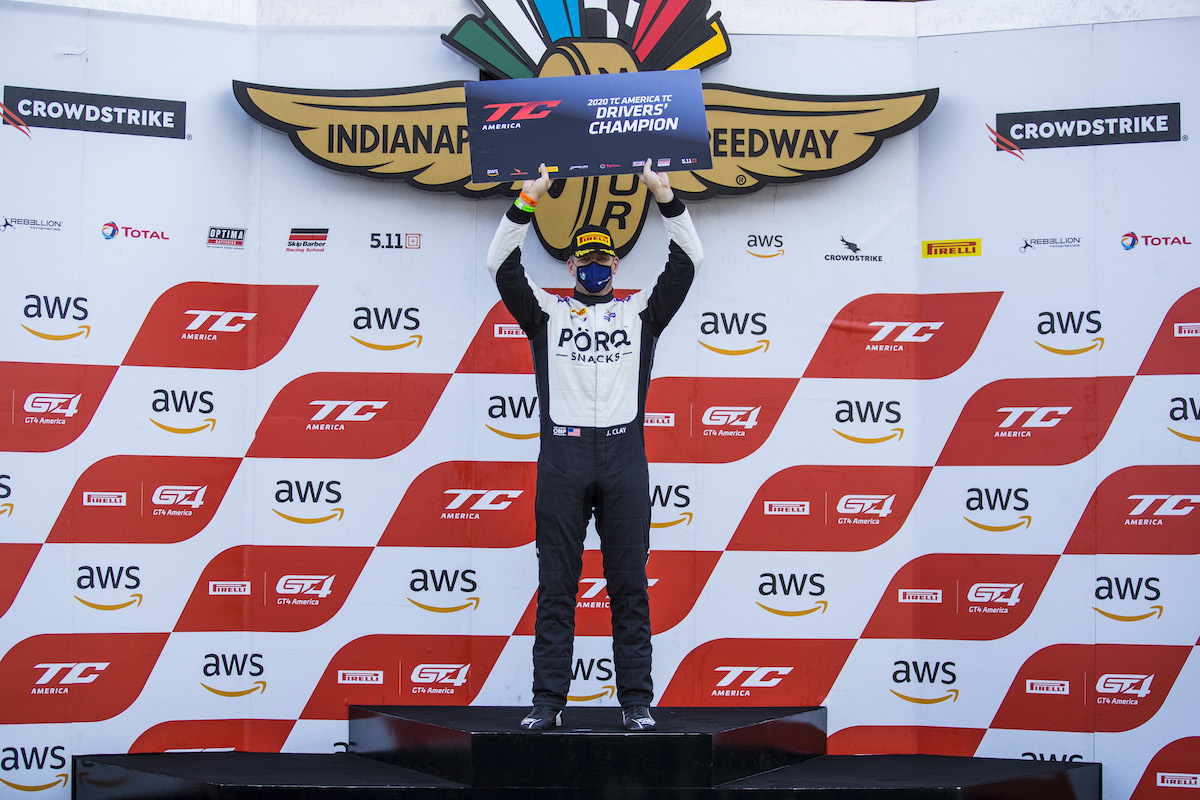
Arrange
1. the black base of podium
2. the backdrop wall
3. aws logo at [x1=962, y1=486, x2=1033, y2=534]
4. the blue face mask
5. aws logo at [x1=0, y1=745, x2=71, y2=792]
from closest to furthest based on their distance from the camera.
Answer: the black base of podium → the blue face mask → aws logo at [x1=0, y1=745, x2=71, y2=792] → the backdrop wall → aws logo at [x1=962, y1=486, x2=1033, y2=534]

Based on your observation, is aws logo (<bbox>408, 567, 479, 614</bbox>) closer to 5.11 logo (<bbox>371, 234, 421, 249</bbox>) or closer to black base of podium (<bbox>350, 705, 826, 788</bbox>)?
black base of podium (<bbox>350, 705, 826, 788</bbox>)

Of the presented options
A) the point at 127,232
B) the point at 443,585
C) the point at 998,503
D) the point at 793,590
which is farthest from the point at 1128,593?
the point at 127,232

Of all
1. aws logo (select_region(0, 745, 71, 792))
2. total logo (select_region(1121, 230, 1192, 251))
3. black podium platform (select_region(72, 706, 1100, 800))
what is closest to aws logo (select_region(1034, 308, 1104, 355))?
total logo (select_region(1121, 230, 1192, 251))

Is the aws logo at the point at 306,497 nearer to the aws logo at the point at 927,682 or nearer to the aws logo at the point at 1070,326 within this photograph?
the aws logo at the point at 927,682

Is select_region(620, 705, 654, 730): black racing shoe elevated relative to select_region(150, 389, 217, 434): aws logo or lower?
lower

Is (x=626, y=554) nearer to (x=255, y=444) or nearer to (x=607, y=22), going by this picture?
(x=255, y=444)

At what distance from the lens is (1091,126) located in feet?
13.3

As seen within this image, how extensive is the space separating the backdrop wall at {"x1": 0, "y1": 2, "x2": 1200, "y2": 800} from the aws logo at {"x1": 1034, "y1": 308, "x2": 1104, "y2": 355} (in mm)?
20

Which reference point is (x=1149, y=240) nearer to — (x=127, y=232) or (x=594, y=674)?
(x=594, y=674)

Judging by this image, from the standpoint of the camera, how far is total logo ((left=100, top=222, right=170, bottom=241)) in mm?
3986

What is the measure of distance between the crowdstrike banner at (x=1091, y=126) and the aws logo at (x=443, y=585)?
271 cm

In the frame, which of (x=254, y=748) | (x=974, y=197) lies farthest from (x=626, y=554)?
(x=974, y=197)

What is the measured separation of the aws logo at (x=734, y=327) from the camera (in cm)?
415

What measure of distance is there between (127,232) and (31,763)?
2.02 m
